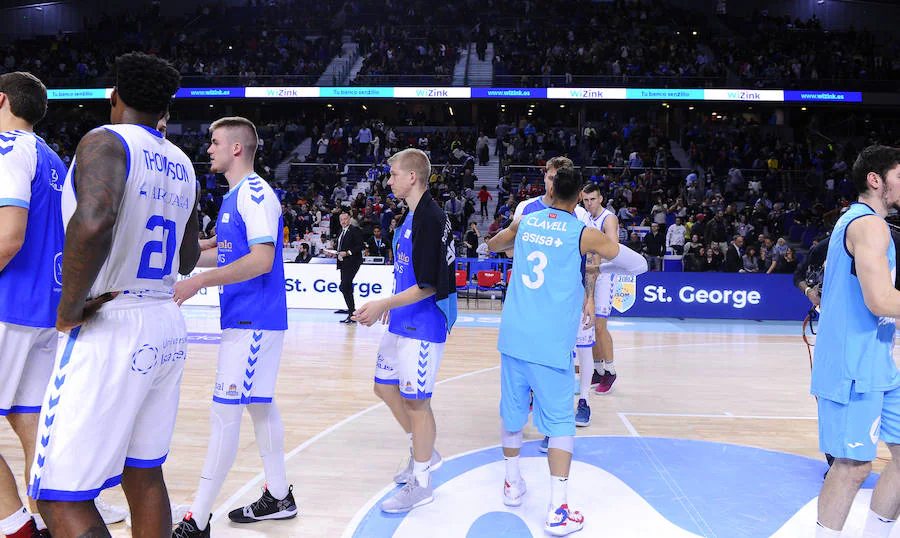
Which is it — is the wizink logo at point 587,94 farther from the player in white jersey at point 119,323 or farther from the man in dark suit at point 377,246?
the player in white jersey at point 119,323

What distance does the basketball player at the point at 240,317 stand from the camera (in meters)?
3.52

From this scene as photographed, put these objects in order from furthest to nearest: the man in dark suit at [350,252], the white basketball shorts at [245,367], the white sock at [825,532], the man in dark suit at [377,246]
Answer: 1. the man in dark suit at [377,246]
2. the man in dark suit at [350,252]
3. the white basketball shorts at [245,367]
4. the white sock at [825,532]

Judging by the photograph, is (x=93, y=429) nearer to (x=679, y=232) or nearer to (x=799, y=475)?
(x=799, y=475)

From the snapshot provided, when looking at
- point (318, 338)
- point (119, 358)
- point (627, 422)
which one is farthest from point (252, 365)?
point (318, 338)

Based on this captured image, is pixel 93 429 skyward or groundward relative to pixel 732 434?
skyward

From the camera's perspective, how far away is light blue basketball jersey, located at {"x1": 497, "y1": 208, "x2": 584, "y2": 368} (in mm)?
3898

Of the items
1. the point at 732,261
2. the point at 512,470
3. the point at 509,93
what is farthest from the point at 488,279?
the point at 509,93

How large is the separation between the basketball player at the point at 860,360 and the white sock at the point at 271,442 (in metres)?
2.71

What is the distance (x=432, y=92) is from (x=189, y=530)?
25.0 m

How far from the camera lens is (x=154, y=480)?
2543 millimetres

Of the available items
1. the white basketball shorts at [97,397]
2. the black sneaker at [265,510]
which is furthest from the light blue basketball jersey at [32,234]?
the black sneaker at [265,510]

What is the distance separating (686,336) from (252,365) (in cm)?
948

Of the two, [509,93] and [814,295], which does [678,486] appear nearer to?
[814,295]

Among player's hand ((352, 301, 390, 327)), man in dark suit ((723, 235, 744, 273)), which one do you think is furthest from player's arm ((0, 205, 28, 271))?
man in dark suit ((723, 235, 744, 273))
